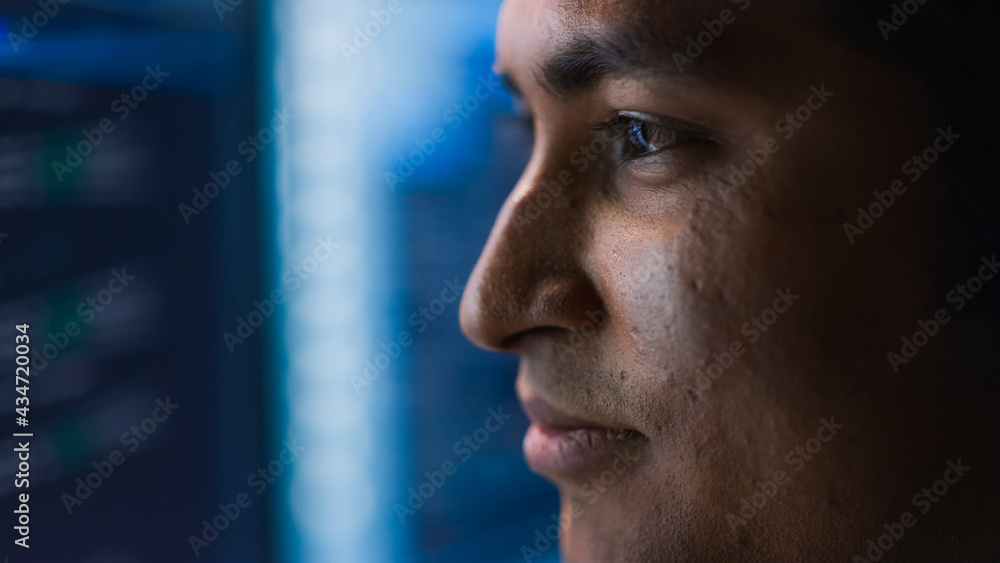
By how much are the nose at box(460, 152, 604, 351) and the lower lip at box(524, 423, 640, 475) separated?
0.09m

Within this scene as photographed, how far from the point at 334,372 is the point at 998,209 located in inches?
43.0

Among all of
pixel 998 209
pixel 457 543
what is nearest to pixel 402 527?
pixel 457 543

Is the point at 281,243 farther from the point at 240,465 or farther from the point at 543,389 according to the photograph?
the point at 543,389
